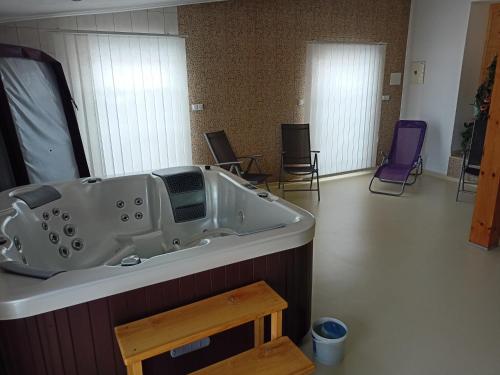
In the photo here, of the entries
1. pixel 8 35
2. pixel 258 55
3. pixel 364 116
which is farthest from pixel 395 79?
pixel 8 35

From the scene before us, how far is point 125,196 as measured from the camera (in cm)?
299

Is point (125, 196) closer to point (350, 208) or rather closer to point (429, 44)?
point (350, 208)

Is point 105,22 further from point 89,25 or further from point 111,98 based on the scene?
point 111,98

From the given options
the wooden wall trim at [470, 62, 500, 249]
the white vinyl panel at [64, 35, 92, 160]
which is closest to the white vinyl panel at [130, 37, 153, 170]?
the white vinyl panel at [64, 35, 92, 160]

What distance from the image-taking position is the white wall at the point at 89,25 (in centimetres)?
328

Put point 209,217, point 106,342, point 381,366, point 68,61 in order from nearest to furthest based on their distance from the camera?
point 106,342 → point 381,366 → point 209,217 → point 68,61

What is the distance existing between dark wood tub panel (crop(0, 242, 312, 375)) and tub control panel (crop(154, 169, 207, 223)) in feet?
4.45

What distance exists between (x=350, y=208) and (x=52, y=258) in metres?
2.97

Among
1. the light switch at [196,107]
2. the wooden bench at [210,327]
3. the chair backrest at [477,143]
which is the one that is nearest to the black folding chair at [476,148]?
the chair backrest at [477,143]

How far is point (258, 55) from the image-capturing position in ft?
14.7

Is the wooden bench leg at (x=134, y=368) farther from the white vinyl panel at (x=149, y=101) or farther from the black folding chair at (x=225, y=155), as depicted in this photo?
the white vinyl panel at (x=149, y=101)

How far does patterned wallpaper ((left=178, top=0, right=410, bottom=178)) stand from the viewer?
417 centimetres

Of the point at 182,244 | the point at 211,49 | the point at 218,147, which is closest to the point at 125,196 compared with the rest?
the point at 182,244

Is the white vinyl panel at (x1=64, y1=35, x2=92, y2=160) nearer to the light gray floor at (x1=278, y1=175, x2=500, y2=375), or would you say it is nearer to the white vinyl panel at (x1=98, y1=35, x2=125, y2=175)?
the white vinyl panel at (x1=98, y1=35, x2=125, y2=175)
